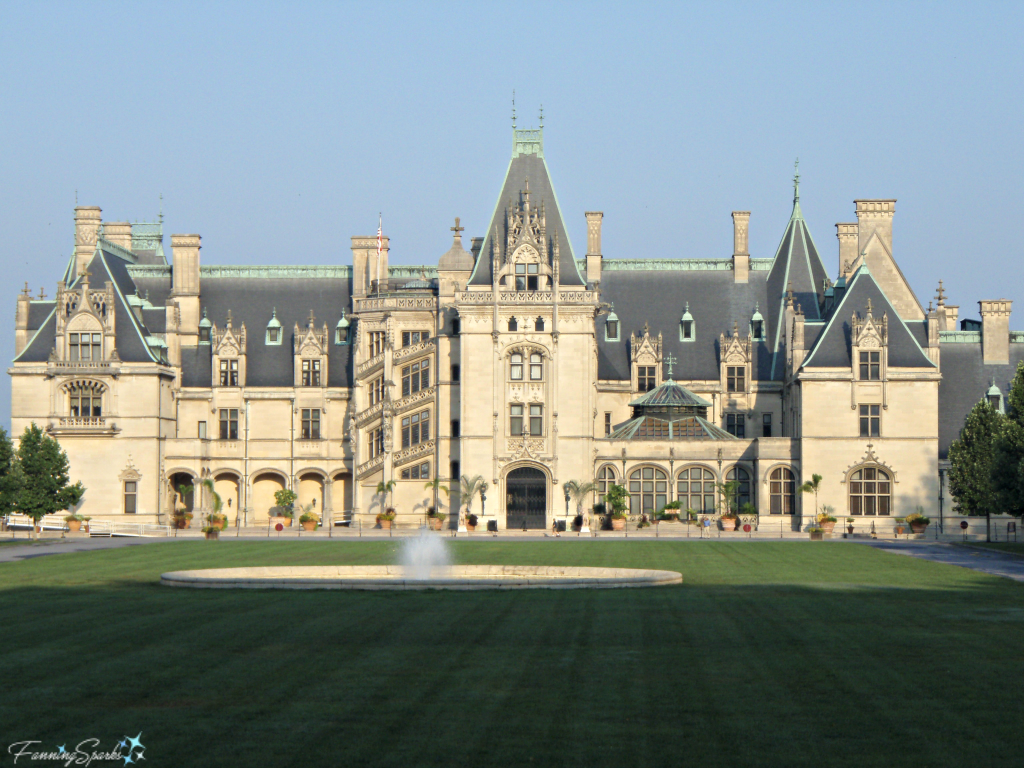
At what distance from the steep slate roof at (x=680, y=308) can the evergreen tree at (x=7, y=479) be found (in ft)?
113

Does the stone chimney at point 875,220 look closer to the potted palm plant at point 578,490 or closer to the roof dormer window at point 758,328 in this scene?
the roof dormer window at point 758,328

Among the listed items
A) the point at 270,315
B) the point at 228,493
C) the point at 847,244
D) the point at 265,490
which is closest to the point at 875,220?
the point at 847,244

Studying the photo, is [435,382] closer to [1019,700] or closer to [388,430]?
[388,430]

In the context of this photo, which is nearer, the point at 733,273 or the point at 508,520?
the point at 508,520

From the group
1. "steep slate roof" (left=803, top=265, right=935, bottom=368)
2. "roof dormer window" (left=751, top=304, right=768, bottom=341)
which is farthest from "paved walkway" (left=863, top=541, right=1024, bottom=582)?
"roof dormer window" (left=751, top=304, right=768, bottom=341)

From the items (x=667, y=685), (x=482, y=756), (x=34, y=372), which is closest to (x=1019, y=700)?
(x=667, y=685)

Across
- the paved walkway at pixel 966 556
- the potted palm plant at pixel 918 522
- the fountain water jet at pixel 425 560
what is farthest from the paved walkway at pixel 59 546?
the potted palm plant at pixel 918 522

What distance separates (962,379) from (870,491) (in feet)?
39.4

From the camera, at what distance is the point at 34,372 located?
79938 millimetres

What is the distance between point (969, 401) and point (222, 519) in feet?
138

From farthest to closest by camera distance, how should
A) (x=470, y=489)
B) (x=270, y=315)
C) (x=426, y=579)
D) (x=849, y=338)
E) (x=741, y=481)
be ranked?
(x=270, y=315), (x=741, y=481), (x=849, y=338), (x=470, y=489), (x=426, y=579)

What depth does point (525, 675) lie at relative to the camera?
67.6 ft

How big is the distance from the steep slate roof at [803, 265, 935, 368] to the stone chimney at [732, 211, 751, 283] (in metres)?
11.1

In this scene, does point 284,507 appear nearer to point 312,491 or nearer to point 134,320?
point 312,491
